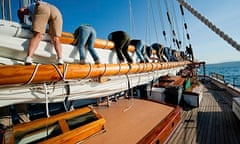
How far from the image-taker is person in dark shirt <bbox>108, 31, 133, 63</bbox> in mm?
3077

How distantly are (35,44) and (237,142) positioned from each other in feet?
13.5

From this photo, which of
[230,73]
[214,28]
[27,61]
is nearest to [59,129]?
[27,61]

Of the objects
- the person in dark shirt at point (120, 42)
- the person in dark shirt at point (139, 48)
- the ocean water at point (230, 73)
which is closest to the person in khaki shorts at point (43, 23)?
the person in dark shirt at point (120, 42)

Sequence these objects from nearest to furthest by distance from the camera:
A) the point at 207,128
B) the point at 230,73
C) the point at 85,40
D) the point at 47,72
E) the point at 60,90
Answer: the point at 47,72, the point at 60,90, the point at 85,40, the point at 207,128, the point at 230,73

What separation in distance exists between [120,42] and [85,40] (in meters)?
0.92

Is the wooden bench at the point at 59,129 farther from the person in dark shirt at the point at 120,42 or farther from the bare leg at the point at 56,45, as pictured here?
the person in dark shirt at the point at 120,42

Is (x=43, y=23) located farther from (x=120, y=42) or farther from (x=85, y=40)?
(x=120, y=42)

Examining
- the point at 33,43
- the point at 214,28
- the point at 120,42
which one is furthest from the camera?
Result: the point at 120,42

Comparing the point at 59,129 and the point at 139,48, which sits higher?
the point at 139,48

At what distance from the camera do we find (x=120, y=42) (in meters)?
3.10

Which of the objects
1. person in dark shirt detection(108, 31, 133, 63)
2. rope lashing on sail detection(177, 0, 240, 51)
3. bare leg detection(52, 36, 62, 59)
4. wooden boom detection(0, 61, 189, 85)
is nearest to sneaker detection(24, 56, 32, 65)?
wooden boom detection(0, 61, 189, 85)

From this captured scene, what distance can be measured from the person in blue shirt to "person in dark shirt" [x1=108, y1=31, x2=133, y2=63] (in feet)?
2.34

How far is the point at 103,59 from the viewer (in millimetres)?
2732

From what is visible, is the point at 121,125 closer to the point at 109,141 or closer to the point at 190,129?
the point at 109,141
